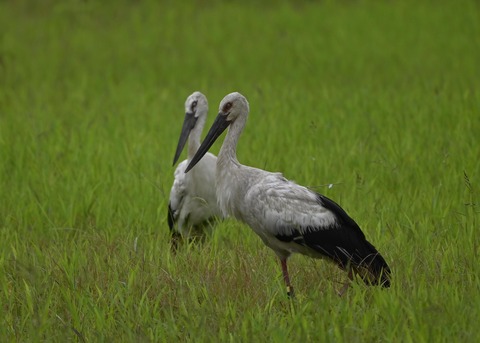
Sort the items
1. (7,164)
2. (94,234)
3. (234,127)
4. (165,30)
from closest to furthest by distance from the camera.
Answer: (234,127), (94,234), (7,164), (165,30)

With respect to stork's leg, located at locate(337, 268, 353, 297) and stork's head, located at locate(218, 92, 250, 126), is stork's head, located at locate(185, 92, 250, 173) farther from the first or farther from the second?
stork's leg, located at locate(337, 268, 353, 297)

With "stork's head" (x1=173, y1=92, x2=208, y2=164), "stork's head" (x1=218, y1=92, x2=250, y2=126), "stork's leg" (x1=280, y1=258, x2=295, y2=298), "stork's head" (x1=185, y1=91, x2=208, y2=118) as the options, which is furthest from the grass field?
"stork's head" (x1=218, y1=92, x2=250, y2=126)

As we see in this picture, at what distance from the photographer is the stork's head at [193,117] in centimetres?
630

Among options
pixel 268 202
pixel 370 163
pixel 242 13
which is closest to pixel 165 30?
pixel 242 13

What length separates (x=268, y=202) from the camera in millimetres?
4520

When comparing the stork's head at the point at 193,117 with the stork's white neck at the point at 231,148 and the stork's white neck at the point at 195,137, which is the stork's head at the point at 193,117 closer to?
the stork's white neck at the point at 195,137

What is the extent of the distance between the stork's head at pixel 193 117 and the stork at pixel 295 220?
1499mm

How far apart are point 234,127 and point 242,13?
8.95 metres

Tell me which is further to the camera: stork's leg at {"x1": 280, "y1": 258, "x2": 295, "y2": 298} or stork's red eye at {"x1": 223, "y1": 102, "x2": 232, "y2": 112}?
stork's red eye at {"x1": 223, "y1": 102, "x2": 232, "y2": 112}

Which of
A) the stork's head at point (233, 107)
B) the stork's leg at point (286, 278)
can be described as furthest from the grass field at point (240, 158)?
the stork's head at point (233, 107)

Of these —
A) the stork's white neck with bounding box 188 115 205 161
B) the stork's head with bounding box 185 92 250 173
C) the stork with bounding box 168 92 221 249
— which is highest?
the stork's head with bounding box 185 92 250 173

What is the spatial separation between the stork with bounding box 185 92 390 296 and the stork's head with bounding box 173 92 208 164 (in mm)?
1499

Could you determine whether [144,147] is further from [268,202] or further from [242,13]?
[242,13]

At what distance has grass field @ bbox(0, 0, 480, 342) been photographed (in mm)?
4066
